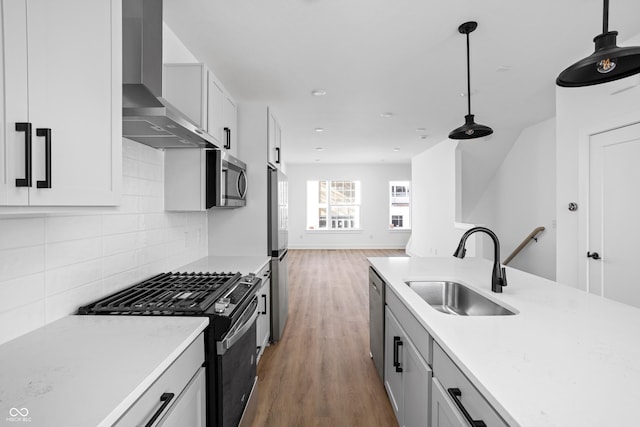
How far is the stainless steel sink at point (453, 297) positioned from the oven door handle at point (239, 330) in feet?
3.30

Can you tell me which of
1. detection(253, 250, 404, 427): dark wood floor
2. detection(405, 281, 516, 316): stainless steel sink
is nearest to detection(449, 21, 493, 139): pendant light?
detection(405, 281, 516, 316): stainless steel sink

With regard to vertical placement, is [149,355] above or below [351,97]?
below

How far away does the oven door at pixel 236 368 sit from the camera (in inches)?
54.6

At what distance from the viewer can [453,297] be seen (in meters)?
2.02

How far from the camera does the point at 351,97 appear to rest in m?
3.70

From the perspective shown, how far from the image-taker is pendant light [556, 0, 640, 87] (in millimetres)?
1168

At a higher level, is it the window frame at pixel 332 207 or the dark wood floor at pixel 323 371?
the window frame at pixel 332 207

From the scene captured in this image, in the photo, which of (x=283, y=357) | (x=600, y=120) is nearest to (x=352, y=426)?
(x=283, y=357)

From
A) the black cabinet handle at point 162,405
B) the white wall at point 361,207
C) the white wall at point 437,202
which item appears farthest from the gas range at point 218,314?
the white wall at point 361,207

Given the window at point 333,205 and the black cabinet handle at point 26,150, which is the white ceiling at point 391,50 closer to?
the black cabinet handle at point 26,150

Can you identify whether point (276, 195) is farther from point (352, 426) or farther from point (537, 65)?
point (537, 65)

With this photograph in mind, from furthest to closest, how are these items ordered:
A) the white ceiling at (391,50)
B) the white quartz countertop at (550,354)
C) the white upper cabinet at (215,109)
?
the white upper cabinet at (215,109), the white ceiling at (391,50), the white quartz countertop at (550,354)

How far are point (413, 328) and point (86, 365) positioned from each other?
1.27 meters

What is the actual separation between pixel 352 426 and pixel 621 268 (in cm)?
273
